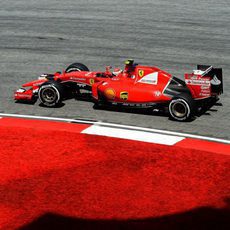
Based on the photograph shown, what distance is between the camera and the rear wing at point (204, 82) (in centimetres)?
1614

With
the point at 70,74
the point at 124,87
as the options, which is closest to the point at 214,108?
the point at 124,87

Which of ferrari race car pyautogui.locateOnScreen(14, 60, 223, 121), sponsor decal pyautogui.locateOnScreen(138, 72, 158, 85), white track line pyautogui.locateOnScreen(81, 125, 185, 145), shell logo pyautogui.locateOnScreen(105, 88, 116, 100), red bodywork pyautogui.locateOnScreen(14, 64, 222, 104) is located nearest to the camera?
white track line pyautogui.locateOnScreen(81, 125, 185, 145)

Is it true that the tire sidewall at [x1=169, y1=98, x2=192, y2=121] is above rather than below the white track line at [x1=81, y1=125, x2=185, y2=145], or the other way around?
above

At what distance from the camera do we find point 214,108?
56.4ft

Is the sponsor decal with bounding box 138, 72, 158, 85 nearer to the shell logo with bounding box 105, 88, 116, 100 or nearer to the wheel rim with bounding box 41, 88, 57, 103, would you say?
the shell logo with bounding box 105, 88, 116, 100

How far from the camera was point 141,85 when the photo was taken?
16.7 metres

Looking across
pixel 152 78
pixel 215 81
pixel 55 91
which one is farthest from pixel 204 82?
pixel 55 91

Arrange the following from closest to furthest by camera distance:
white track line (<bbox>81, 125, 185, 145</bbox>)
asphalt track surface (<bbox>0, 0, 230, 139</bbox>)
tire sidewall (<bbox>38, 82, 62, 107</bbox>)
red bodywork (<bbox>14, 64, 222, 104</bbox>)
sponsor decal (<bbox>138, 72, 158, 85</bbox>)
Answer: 1. white track line (<bbox>81, 125, 185, 145</bbox>)
2. red bodywork (<bbox>14, 64, 222, 104</bbox>)
3. sponsor decal (<bbox>138, 72, 158, 85</bbox>)
4. asphalt track surface (<bbox>0, 0, 230, 139</bbox>)
5. tire sidewall (<bbox>38, 82, 62, 107</bbox>)

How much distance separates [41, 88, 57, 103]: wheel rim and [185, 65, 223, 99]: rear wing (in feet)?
13.7

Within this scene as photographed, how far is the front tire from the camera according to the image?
17.3 m

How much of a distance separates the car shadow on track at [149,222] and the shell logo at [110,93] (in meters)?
6.35

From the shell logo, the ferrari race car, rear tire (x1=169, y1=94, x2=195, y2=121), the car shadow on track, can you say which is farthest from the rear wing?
the car shadow on track

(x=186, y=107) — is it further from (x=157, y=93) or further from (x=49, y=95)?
(x=49, y=95)

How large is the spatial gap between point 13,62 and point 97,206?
12438 millimetres
